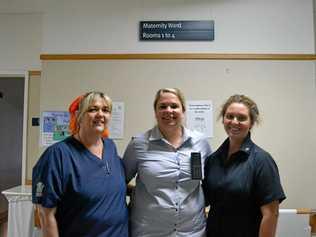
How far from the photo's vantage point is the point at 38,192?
46.6 inches

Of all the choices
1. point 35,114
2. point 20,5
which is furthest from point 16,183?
point 20,5

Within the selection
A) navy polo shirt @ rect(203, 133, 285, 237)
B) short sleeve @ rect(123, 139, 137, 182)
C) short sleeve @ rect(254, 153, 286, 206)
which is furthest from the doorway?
short sleeve @ rect(254, 153, 286, 206)

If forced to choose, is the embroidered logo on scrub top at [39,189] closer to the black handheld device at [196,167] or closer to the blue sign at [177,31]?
the black handheld device at [196,167]

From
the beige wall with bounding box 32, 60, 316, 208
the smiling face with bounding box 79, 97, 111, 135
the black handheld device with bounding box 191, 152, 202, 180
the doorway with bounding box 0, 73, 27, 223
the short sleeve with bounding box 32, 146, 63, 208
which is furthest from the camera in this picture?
the doorway with bounding box 0, 73, 27, 223

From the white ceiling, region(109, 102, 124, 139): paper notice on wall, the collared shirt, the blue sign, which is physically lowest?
the collared shirt

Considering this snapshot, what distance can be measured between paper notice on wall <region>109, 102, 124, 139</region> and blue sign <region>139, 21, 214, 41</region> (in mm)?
718

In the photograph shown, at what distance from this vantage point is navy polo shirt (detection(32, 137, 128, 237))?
1187mm

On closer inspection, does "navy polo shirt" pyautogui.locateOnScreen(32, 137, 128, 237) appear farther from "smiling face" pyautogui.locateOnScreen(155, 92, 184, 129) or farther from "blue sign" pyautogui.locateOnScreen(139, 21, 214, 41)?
"blue sign" pyautogui.locateOnScreen(139, 21, 214, 41)

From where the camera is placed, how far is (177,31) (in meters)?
2.59

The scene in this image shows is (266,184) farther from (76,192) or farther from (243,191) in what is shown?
(76,192)

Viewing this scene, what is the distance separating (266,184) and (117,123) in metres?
1.62

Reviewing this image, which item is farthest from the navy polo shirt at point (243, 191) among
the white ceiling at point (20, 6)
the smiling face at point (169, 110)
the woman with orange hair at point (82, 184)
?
the white ceiling at point (20, 6)

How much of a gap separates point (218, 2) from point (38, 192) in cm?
233

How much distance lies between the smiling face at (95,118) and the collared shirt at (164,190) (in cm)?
26
